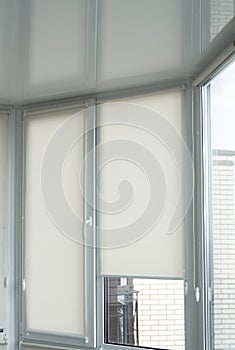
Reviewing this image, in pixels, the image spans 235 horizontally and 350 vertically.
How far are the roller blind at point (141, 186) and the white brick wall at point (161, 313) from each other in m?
0.13

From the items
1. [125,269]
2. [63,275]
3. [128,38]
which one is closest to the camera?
[128,38]

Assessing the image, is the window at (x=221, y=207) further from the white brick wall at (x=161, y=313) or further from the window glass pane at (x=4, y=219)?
the window glass pane at (x=4, y=219)

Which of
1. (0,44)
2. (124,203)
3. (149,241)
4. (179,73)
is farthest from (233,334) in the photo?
(0,44)

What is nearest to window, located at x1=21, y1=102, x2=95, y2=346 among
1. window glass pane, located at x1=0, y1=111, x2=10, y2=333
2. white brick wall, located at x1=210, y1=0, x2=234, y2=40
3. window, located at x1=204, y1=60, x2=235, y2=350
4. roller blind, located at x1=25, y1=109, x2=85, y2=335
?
roller blind, located at x1=25, y1=109, x2=85, y2=335

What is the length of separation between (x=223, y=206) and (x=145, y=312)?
3.64 ft

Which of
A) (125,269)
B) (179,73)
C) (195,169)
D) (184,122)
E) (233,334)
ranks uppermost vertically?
(179,73)

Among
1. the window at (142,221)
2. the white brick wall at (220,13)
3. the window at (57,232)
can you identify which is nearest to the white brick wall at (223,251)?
the window at (142,221)

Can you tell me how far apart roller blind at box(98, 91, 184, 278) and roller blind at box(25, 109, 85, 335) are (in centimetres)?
24

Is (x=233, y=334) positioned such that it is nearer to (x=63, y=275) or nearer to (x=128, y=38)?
(x=63, y=275)

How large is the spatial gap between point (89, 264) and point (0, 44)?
74.1 inches

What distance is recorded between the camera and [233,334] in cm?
332

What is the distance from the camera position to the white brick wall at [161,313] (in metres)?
3.88

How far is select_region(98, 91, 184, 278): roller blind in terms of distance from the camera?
3.91 m

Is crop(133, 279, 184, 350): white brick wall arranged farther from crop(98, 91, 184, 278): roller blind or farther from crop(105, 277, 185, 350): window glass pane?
crop(98, 91, 184, 278): roller blind
